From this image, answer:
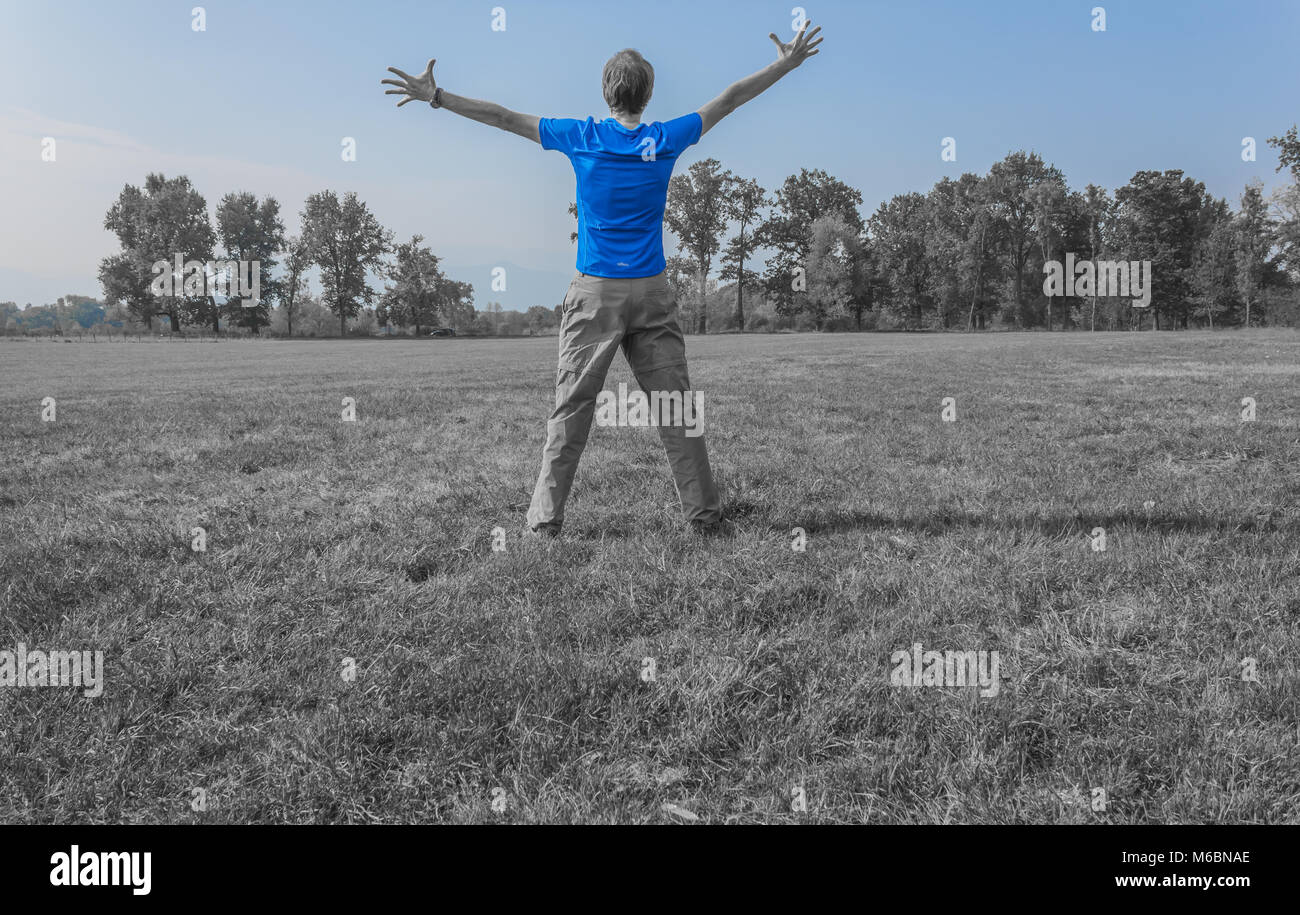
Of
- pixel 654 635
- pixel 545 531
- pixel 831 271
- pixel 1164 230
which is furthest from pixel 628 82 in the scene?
pixel 1164 230

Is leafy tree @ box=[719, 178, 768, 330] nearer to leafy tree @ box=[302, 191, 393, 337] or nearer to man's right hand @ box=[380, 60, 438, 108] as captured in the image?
leafy tree @ box=[302, 191, 393, 337]

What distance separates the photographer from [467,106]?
452cm

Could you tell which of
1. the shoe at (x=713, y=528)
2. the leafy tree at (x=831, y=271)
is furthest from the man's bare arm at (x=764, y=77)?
the leafy tree at (x=831, y=271)

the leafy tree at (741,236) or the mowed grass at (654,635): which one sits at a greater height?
the leafy tree at (741,236)

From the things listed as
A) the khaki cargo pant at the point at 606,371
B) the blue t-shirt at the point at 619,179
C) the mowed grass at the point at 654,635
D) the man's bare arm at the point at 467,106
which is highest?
the man's bare arm at the point at 467,106

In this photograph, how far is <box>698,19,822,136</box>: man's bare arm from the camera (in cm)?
465

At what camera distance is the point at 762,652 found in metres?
3.18

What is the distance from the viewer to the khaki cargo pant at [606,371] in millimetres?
4656

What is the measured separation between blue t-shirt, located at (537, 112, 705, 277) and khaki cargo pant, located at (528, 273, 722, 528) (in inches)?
5.7

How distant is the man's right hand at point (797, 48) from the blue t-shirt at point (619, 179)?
2.31 ft

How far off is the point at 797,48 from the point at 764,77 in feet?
0.94

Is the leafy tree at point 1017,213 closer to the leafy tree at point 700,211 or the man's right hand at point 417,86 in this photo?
the leafy tree at point 700,211
